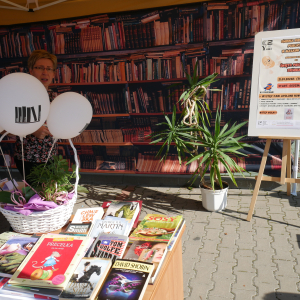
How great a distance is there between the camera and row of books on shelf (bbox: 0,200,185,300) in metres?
1.11

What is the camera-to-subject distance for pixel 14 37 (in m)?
4.26

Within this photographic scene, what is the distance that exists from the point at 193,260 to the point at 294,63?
6.84 feet

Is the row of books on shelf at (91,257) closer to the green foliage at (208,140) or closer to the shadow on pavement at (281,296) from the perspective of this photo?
the shadow on pavement at (281,296)

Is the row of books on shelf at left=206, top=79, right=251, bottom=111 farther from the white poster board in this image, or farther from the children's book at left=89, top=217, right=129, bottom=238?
the children's book at left=89, top=217, right=129, bottom=238

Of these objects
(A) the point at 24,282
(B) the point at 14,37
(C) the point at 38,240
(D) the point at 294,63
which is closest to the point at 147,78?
(D) the point at 294,63

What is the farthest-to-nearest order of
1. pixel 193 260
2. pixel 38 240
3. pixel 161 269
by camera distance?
pixel 193 260 < pixel 38 240 < pixel 161 269

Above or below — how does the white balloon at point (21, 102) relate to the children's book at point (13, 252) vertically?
above

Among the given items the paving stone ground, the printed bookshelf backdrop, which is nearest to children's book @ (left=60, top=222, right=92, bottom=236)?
the paving stone ground

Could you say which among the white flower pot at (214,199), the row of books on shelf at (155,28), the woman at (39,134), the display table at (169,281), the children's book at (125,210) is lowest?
the white flower pot at (214,199)

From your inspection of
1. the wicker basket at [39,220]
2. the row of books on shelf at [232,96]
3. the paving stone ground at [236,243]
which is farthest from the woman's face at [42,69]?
the row of books on shelf at [232,96]

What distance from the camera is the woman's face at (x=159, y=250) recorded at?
1276 millimetres

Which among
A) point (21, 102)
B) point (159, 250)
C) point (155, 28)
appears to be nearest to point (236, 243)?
Answer: point (159, 250)

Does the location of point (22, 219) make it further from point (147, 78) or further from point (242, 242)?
point (147, 78)

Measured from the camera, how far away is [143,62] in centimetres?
390
